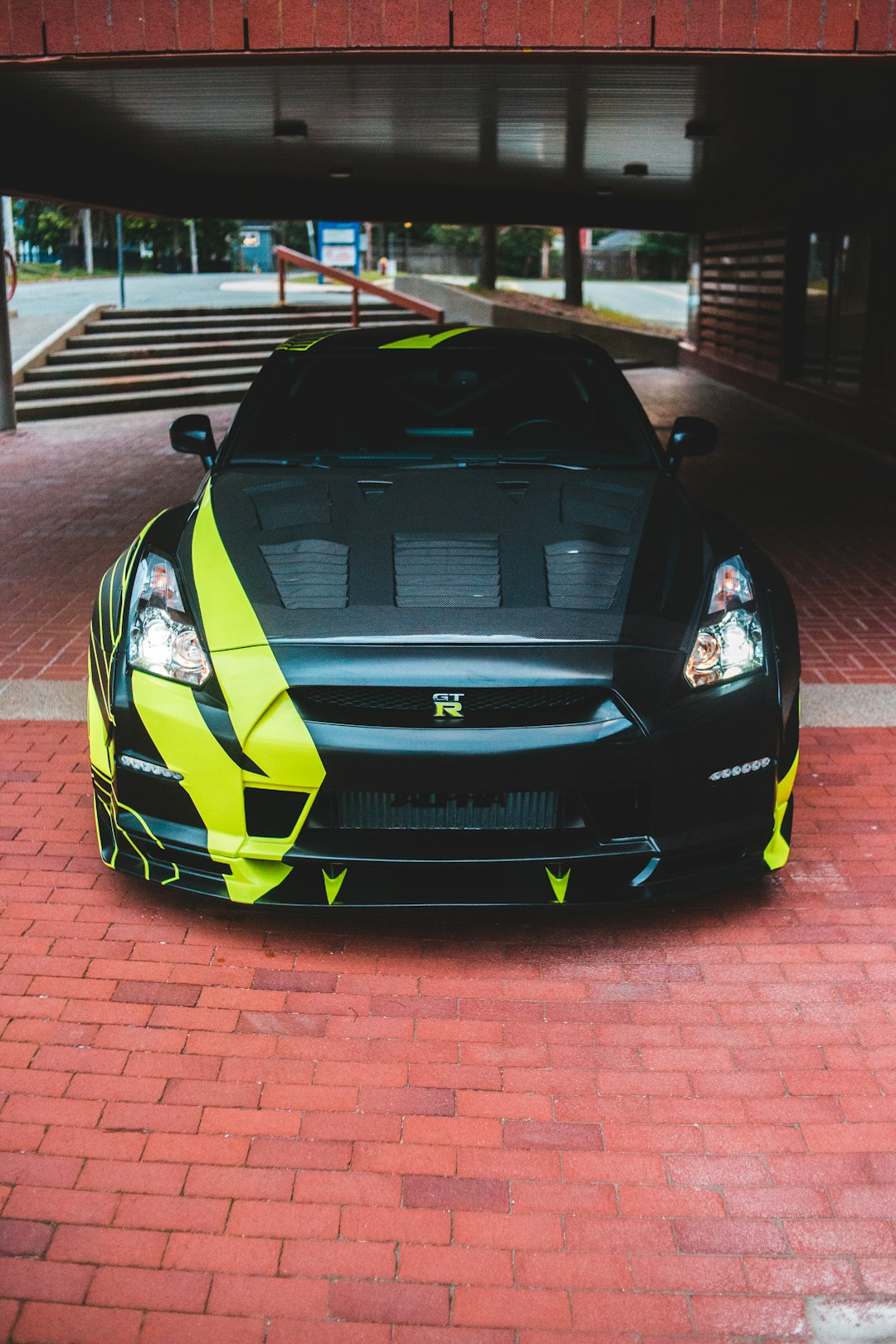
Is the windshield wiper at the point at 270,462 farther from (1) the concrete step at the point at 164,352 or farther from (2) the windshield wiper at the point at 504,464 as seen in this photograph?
(1) the concrete step at the point at 164,352

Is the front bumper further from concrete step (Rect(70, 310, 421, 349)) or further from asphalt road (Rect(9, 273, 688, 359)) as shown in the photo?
concrete step (Rect(70, 310, 421, 349))

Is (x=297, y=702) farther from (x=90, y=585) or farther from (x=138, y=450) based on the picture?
(x=138, y=450)

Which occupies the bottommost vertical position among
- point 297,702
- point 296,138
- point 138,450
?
point 138,450

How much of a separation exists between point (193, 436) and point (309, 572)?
56.1 inches

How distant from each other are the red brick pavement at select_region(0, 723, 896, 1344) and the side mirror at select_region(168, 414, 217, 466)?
1.60 meters

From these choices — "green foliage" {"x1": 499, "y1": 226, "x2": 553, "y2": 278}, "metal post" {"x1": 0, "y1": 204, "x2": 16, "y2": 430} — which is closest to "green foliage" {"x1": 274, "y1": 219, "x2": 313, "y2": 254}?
"green foliage" {"x1": 499, "y1": 226, "x2": 553, "y2": 278}

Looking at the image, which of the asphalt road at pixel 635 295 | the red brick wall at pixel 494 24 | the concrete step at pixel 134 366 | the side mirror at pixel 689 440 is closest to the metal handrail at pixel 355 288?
the concrete step at pixel 134 366

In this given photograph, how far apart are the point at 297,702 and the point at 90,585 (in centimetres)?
442

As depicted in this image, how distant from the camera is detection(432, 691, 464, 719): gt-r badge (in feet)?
10.7

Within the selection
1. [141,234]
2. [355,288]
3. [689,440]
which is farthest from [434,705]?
[141,234]

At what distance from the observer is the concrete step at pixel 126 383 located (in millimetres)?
15492

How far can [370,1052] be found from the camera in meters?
3.08

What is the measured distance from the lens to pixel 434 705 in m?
3.27

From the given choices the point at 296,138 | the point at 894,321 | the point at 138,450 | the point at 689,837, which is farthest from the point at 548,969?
the point at 894,321
